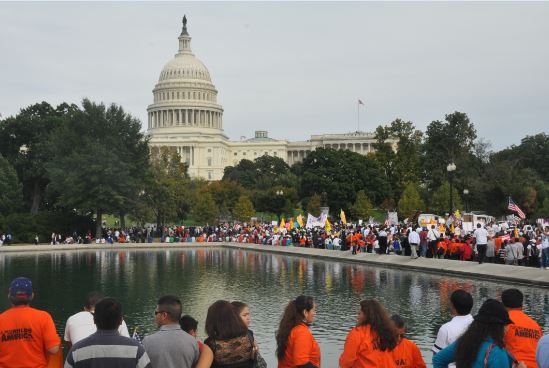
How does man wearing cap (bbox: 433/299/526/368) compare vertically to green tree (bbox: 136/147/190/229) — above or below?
below

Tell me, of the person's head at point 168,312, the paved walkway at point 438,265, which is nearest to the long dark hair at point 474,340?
the person's head at point 168,312

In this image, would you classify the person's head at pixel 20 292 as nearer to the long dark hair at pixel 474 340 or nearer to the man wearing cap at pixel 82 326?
the man wearing cap at pixel 82 326

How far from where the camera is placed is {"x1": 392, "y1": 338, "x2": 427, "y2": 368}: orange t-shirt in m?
6.82

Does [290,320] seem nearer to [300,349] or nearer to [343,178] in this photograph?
[300,349]

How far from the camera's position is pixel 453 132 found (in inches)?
3378

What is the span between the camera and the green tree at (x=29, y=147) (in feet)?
232

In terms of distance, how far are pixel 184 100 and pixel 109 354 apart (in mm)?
163928

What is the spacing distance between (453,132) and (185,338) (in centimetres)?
8215

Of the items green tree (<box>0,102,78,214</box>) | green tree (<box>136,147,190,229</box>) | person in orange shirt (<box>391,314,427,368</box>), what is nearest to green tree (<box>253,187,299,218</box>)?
green tree (<box>136,147,190,229</box>)

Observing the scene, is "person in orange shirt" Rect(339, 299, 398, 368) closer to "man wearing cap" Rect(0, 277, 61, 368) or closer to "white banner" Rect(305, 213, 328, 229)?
"man wearing cap" Rect(0, 277, 61, 368)

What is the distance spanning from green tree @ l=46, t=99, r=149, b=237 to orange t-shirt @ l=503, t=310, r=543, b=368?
53360 mm

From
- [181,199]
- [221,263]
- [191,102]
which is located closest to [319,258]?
[221,263]

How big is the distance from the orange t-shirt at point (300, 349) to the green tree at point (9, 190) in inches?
2368

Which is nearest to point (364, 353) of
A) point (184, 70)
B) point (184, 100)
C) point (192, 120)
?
point (184, 100)
